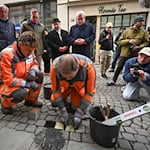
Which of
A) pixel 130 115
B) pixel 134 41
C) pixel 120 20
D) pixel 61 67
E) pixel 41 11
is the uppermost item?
pixel 41 11

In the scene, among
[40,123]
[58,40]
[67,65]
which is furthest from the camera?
[58,40]

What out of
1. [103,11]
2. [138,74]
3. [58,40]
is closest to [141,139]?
[138,74]

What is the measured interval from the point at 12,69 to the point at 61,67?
90 cm

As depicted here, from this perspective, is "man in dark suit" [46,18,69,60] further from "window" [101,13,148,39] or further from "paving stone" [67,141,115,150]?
"window" [101,13,148,39]

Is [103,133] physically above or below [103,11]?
below

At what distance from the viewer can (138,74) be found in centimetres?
298

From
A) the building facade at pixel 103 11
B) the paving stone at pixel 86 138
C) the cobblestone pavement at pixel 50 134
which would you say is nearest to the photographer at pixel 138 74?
the cobblestone pavement at pixel 50 134

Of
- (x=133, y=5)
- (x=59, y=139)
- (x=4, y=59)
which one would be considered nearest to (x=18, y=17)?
(x=133, y=5)

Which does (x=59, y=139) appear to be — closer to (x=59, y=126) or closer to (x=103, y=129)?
(x=59, y=126)

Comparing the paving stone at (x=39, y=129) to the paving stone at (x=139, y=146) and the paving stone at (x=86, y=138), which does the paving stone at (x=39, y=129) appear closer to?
the paving stone at (x=86, y=138)

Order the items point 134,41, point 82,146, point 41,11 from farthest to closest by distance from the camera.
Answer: point 41,11 → point 134,41 → point 82,146

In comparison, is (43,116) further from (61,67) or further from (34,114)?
(61,67)

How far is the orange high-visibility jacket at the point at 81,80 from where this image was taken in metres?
2.02

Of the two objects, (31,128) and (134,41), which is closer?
(31,128)
